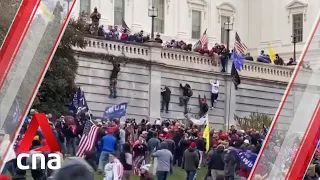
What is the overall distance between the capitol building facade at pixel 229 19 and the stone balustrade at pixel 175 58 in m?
9.41

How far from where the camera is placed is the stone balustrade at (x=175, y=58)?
39.2 metres

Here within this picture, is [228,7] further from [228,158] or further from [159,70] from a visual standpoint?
[228,158]

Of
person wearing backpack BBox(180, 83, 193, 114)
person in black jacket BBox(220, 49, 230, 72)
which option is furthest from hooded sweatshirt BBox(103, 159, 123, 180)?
person in black jacket BBox(220, 49, 230, 72)

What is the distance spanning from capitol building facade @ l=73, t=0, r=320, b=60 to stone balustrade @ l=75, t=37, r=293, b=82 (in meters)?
9.41

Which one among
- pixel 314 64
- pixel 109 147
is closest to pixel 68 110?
pixel 109 147

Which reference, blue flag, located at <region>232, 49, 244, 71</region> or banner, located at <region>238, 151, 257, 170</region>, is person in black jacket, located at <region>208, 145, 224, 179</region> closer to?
banner, located at <region>238, 151, 257, 170</region>

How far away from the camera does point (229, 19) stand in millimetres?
60844

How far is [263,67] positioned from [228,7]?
14040 mm

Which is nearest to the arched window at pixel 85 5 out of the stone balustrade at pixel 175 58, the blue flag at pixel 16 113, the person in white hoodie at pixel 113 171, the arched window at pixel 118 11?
the arched window at pixel 118 11

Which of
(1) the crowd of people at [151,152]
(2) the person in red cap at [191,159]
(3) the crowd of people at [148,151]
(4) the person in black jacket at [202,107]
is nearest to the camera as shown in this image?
(1) the crowd of people at [151,152]

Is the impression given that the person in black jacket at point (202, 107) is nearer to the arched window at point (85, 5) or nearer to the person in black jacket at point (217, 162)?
the arched window at point (85, 5)

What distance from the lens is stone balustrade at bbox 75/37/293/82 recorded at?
39156 mm

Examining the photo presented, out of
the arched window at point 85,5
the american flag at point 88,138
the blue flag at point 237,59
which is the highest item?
the arched window at point 85,5

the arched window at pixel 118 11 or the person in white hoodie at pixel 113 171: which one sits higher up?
the arched window at pixel 118 11
